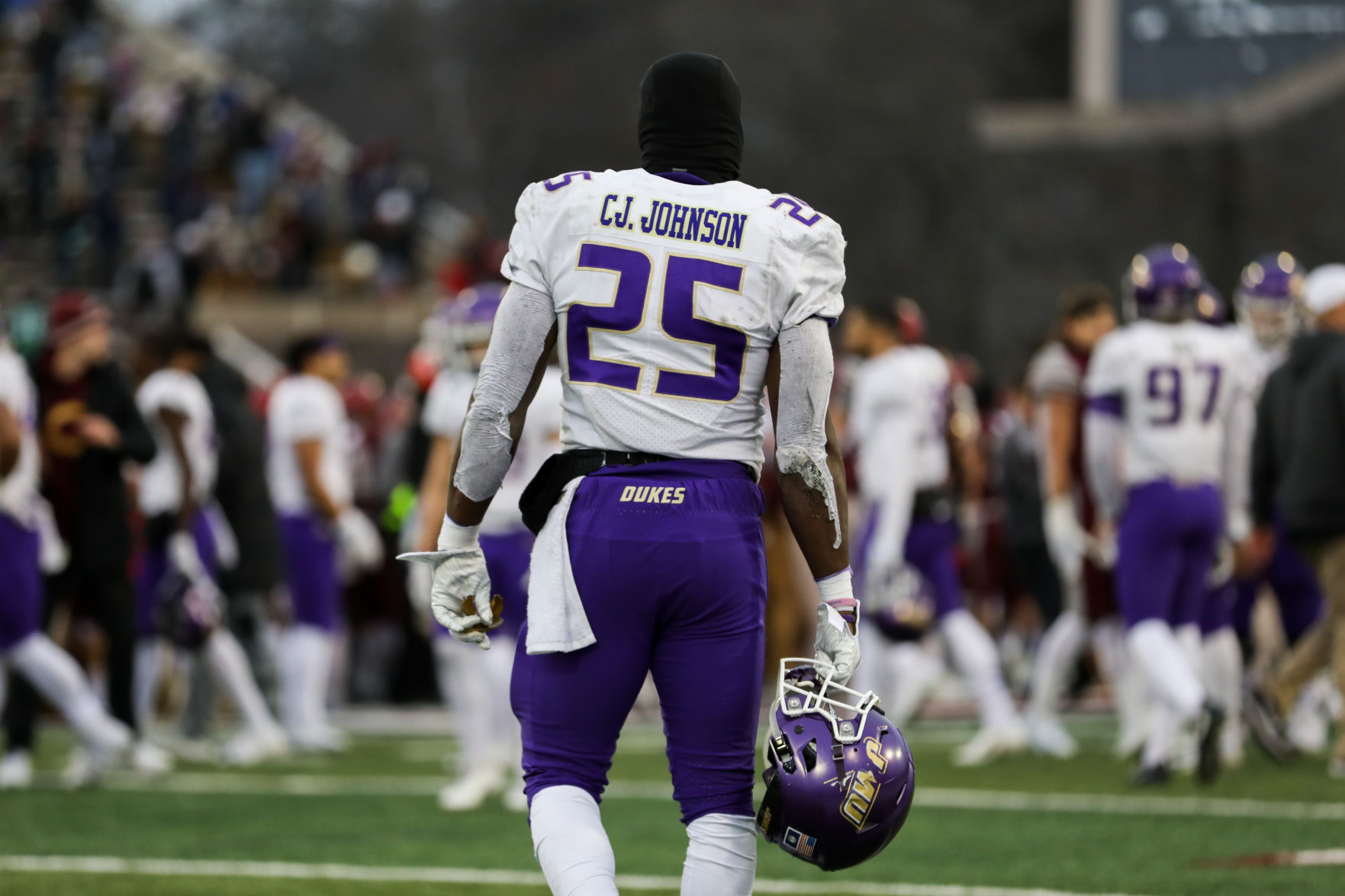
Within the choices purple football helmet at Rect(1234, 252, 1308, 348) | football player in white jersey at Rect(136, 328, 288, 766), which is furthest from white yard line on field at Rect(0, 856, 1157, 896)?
purple football helmet at Rect(1234, 252, 1308, 348)

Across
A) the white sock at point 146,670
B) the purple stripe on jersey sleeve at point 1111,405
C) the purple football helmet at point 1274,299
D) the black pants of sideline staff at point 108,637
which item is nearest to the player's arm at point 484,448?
the purple stripe on jersey sleeve at point 1111,405

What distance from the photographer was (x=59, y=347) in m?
9.62

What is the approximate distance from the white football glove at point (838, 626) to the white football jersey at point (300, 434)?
7.00m

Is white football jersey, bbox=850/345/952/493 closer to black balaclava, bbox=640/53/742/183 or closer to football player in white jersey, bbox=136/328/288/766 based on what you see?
football player in white jersey, bbox=136/328/288/766

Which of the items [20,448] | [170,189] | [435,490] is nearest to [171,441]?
[20,448]

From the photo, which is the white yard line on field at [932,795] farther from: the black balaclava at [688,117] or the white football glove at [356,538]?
the black balaclava at [688,117]

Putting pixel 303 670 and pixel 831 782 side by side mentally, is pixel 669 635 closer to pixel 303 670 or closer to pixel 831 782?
pixel 831 782

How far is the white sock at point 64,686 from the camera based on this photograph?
348 inches

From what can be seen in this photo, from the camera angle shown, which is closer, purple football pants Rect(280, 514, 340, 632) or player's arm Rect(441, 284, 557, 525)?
player's arm Rect(441, 284, 557, 525)

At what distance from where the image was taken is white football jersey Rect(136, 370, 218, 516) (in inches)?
416

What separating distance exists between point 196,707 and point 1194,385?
230 inches

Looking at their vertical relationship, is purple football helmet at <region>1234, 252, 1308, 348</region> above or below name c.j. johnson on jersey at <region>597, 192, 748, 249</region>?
below

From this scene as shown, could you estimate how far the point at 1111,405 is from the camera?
9.07 meters

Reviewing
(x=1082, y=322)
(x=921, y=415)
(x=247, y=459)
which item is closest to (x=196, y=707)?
(x=247, y=459)
